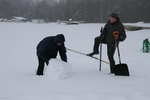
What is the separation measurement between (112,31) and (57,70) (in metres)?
2.00

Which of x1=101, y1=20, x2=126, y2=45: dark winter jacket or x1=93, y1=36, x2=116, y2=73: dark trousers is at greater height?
x1=101, y1=20, x2=126, y2=45: dark winter jacket

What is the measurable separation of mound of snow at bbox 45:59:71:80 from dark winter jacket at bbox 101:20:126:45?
162cm

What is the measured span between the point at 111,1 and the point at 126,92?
71713 millimetres

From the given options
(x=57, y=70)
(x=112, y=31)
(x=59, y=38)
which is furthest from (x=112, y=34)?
(x=57, y=70)

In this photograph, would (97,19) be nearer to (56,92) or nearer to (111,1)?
(111,1)

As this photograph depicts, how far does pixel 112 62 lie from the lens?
673 cm

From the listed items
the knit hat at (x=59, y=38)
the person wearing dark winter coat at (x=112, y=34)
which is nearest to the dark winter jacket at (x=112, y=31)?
the person wearing dark winter coat at (x=112, y=34)

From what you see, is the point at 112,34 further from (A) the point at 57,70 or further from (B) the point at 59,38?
(A) the point at 57,70

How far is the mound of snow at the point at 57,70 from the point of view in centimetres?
571

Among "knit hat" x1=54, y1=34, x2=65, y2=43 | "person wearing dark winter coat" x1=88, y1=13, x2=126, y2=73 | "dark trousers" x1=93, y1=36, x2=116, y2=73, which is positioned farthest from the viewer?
"dark trousers" x1=93, y1=36, x2=116, y2=73

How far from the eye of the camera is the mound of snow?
571cm

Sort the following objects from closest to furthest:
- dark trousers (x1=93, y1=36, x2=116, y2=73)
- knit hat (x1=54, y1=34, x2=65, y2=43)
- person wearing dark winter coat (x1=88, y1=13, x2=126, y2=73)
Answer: knit hat (x1=54, y1=34, x2=65, y2=43) < person wearing dark winter coat (x1=88, y1=13, x2=126, y2=73) < dark trousers (x1=93, y1=36, x2=116, y2=73)

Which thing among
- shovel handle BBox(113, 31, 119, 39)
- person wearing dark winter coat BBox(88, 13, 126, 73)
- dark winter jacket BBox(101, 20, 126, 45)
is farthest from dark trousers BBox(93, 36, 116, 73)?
shovel handle BBox(113, 31, 119, 39)

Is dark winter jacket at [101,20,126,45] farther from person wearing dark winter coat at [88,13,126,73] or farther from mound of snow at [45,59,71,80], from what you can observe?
mound of snow at [45,59,71,80]
